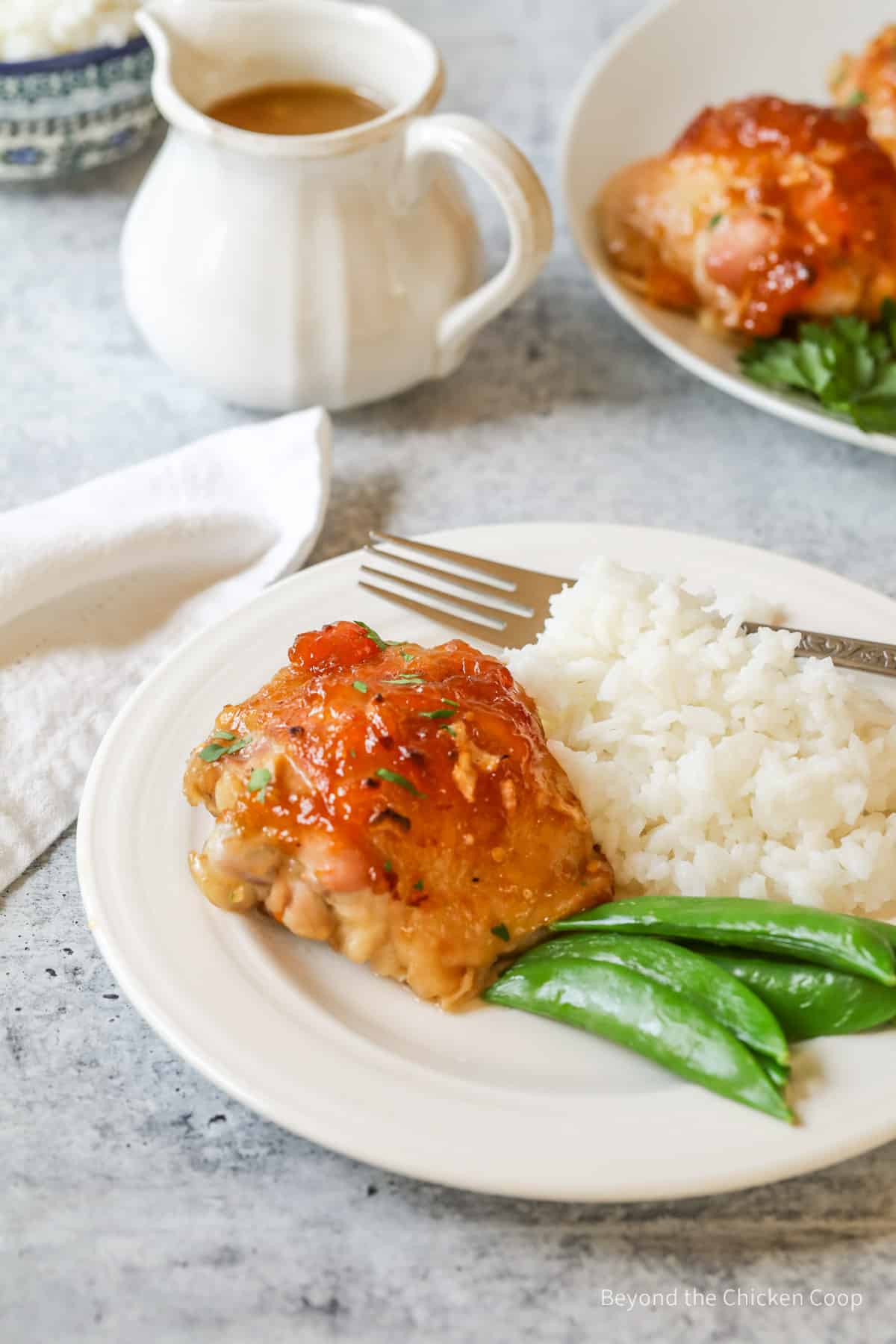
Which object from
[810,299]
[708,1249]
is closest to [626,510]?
[810,299]

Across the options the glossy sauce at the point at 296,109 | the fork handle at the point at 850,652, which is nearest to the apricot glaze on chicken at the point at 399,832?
the fork handle at the point at 850,652

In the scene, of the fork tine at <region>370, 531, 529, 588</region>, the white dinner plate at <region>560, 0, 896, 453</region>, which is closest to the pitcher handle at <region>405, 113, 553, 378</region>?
the white dinner plate at <region>560, 0, 896, 453</region>

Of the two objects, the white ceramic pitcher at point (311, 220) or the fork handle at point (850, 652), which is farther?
the white ceramic pitcher at point (311, 220)

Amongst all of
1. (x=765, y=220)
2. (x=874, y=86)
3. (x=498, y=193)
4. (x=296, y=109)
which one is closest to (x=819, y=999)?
(x=498, y=193)

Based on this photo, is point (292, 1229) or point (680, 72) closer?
point (292, 1229)

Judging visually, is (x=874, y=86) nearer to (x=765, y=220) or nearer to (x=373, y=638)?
(x=765, y=220)

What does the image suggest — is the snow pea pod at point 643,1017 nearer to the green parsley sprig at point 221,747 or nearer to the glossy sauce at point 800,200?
the green parsley sprig at point 221,747

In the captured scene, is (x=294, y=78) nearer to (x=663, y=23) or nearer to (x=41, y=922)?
(x=663, y=23)

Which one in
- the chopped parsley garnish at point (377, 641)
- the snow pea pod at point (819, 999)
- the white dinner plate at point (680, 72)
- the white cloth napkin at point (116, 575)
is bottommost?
the white cloth napkin at point (116, 575)
